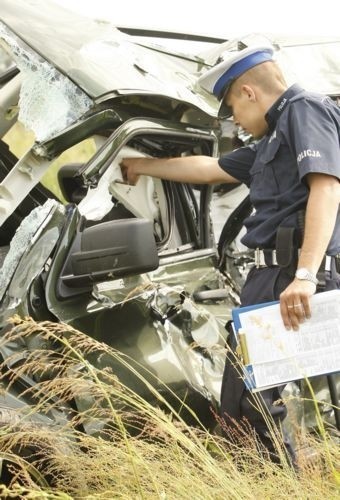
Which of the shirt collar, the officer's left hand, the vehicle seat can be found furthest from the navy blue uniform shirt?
the vehicle seat

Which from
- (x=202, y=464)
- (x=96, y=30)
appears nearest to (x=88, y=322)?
(x=202, y=464)

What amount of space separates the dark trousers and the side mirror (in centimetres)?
58

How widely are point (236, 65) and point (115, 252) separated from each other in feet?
3.44

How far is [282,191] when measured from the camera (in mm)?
3098

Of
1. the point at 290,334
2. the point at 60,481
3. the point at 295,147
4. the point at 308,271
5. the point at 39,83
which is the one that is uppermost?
the point at 39,83

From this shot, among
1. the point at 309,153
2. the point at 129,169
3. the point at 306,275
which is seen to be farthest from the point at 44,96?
the point at 306,275

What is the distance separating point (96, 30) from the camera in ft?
11.6

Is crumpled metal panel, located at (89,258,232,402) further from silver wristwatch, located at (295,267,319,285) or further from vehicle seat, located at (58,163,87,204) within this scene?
vehicle seat, located at (58,163,87,204)

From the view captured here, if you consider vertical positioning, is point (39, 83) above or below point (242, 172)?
above

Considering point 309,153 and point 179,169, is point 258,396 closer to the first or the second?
point 309,153

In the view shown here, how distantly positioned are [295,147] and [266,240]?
43 centimetres

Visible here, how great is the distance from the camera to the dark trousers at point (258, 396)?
120 inches

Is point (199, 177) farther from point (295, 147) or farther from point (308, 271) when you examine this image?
point (308, 271)

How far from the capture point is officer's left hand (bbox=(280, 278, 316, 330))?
274 centimetres
